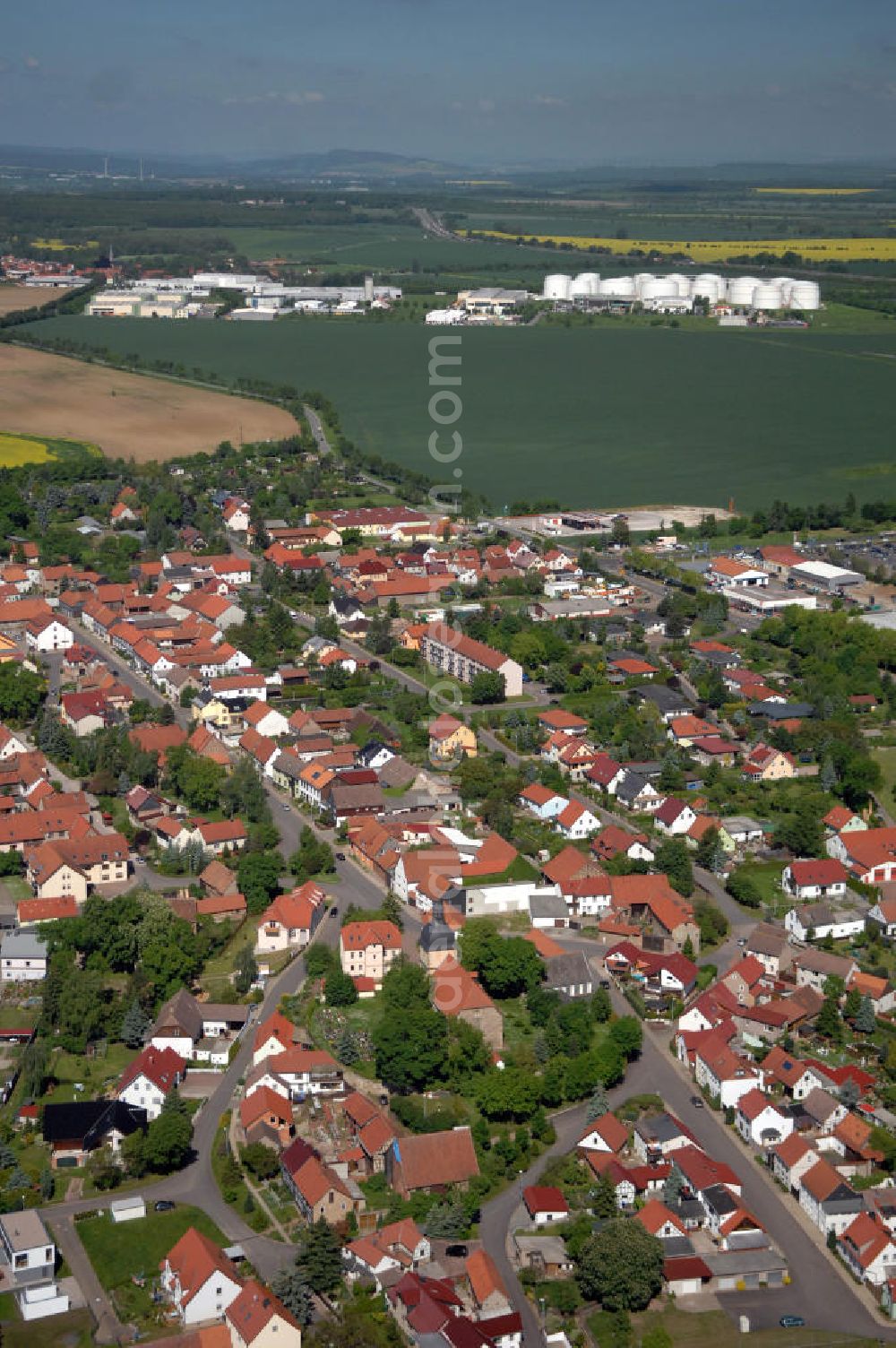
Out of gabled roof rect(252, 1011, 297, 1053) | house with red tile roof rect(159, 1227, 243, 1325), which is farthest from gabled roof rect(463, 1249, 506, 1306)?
gabled roof rect(252, 1011, 297, 1053)

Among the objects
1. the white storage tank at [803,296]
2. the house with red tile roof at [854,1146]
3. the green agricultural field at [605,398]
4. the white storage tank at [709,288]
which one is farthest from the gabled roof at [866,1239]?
the white storage tank at [709,288]

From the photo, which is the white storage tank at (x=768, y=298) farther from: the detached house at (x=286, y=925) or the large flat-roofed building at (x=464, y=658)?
the detached house at (x=286, y=925)

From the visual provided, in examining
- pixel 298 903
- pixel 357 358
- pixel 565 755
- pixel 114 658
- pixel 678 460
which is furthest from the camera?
pixel 357 358

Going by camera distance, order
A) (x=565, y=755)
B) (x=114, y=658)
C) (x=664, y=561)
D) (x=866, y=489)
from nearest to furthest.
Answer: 1. (x=565, y=755)
2. (x=114, y=658)
3. (x=664, y=561)
4. (x=866, y=489)

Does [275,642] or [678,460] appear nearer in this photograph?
[275,642]

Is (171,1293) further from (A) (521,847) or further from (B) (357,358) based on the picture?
(B) (357,358)

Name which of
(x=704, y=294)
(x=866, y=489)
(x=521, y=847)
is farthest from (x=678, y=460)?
(x=704, y=294)

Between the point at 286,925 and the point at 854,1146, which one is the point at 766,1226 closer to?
the point at 854,1146
